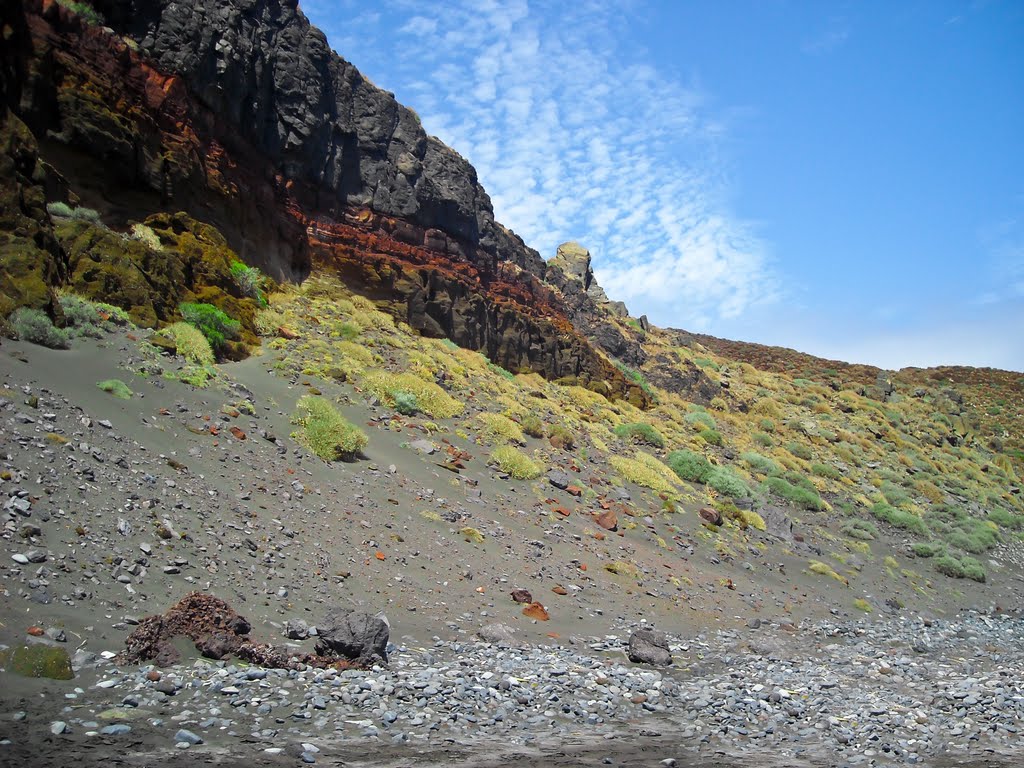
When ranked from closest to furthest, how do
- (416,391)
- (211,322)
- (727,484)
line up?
(211,322) < (416,391) < (727,484)

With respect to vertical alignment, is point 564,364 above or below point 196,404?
above

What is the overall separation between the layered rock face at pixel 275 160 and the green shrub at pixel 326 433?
6.50 meters

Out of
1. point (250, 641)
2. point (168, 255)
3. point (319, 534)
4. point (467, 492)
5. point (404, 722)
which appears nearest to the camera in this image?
point (404, 722)

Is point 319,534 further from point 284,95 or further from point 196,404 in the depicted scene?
point 284,95

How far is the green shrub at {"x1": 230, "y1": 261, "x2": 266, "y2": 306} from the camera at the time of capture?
20812 mm

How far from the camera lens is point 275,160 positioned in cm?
2536

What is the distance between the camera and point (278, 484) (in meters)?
12.8

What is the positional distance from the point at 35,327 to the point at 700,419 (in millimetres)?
31204

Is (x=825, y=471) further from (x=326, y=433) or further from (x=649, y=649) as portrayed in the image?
(x=326, y=433)

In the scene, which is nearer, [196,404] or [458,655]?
[458,655]

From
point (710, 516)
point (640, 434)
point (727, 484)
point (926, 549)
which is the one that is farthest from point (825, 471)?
point (710, 516)

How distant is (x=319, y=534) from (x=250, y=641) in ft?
12.5

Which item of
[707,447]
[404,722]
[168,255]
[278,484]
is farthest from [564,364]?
[404,722]

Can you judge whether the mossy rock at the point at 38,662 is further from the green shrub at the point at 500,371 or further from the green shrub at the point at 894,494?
the green shrub at the point at 894,494
